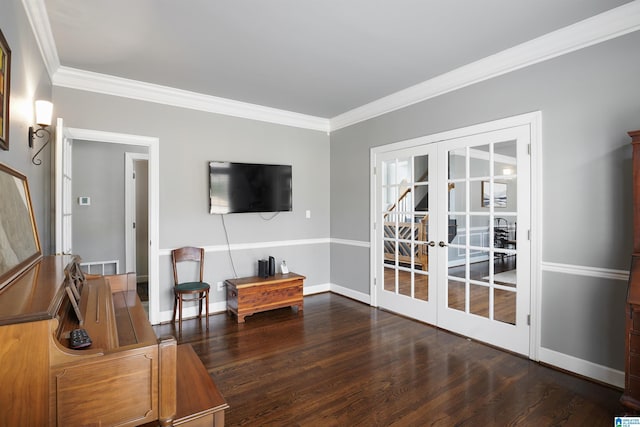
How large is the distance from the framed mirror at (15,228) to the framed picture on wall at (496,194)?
335cm

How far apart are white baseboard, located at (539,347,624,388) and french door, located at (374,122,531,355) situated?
7.0 inches

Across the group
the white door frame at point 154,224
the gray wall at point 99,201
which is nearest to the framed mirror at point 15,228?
the white door frame at point 154,224

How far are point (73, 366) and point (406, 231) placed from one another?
3.47 m

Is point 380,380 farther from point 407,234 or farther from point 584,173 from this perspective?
point 584,173

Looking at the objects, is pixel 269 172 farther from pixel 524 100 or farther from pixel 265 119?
pixel 524 100

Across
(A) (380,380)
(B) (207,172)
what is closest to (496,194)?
(A) (380,380)

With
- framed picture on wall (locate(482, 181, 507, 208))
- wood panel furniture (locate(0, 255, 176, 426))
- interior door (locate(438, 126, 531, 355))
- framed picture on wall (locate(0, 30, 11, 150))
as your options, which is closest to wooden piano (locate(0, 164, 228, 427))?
wood panel furniture (locate(0, 255, 176, 426))

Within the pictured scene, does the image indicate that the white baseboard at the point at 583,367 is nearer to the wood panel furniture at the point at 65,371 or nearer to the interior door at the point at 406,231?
the interior door at the point at 406,231

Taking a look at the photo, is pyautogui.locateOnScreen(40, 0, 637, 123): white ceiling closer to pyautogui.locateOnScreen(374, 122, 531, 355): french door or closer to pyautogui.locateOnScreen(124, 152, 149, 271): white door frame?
pyautogui.locateOnScreen(374, 122, 531, 355): french door

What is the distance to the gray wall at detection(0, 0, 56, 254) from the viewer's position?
192cm

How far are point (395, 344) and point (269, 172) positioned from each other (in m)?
2.56

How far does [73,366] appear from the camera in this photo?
3.35 feet

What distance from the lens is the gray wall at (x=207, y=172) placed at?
3.60 m

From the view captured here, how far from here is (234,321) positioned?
3.85 metres
